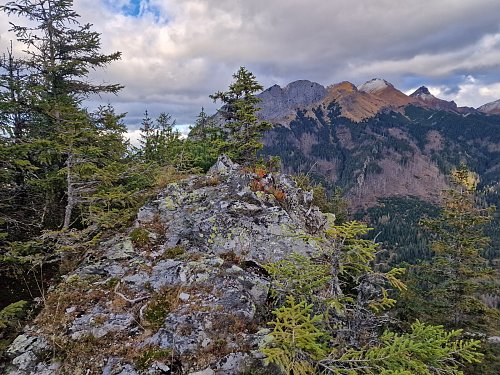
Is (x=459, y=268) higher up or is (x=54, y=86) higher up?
(x=54, y=86)

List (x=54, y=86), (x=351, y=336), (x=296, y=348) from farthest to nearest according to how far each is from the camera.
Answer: (x=54, y=86) < (x=351, y=336) < (x=296, y=348)

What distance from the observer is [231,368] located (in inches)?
264

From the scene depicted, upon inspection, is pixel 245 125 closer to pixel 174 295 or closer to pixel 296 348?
pixel 174 295

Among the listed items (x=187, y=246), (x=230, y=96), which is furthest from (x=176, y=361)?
(x=230, y=96)

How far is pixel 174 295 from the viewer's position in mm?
8383

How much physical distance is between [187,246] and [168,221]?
182 centimetres

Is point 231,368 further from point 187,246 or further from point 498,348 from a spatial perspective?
point 498,348

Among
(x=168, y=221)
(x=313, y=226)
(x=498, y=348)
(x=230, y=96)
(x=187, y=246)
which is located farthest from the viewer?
(x=230, y=96)

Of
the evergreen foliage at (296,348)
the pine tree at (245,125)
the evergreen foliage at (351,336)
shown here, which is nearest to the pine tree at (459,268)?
the pine tree at (245,125)

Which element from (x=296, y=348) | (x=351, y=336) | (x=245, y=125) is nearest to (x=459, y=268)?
(x=245, y=125)

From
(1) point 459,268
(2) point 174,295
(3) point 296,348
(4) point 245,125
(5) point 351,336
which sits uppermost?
(4) point 245,125

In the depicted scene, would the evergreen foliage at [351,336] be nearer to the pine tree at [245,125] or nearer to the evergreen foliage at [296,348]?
the evergreen foliage at [296,348]

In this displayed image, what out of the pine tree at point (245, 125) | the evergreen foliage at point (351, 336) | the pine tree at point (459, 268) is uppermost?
the pine tree at point (245, 125)

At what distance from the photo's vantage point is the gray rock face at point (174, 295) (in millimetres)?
6934
